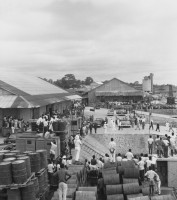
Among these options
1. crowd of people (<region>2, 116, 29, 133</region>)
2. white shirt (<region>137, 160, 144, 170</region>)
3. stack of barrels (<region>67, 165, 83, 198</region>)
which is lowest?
stack of barrels (<region>67, 165, 83, 198</region>)

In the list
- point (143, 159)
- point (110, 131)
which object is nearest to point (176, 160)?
point (143, 159)

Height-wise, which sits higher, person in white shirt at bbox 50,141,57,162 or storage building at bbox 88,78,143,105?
storage building at bbox 88,78,143,105

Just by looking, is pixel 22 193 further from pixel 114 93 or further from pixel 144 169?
pixel 114 93

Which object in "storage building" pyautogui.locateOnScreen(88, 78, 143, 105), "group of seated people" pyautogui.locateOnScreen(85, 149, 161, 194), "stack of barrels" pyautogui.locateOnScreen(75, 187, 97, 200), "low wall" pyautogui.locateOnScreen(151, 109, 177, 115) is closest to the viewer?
"stack of barrels" pyautogui.locateOnScreen(75, 187, 97, 200)

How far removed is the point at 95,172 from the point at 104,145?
1375cm

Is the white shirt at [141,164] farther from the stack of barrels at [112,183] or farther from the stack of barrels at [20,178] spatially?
the stack of barrels at [20,178]

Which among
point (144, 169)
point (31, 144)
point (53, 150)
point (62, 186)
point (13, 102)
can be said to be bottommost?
point (144, 169)

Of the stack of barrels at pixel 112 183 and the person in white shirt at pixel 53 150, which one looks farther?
the person in white shirt at pixel 53 150

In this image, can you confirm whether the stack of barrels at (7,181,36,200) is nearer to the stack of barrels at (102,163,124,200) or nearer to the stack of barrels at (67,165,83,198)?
Result: the stack of barrels at (67,165,83,198)

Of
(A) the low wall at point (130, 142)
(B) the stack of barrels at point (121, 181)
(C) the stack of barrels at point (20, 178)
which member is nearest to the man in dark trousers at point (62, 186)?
(C) the stack of barrels at point (20, 178)

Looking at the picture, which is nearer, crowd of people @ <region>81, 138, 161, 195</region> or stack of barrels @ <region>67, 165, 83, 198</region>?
stack of barrels @ <region>67, 165, 83, 198</region>

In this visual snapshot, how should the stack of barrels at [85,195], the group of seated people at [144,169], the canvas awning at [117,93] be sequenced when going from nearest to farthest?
1. the stack of barrels at [85,195]
2. the group of seated people at [144,169]
3. the canvas awning at [117,93]

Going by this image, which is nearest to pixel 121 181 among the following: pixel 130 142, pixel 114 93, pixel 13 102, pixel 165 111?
pixel 13 102

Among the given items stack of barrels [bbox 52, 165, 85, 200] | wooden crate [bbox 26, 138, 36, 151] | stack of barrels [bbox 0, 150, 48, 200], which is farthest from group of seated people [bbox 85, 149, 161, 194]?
stack of barrels [bbox 0, 150, 48, 200]
